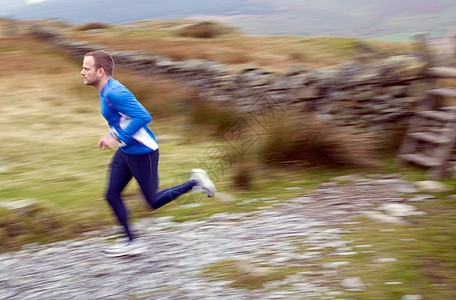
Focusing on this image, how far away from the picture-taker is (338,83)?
315 inches

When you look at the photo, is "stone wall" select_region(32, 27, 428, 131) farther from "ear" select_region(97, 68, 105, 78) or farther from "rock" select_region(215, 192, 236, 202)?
"ear" select_region(97, 68, 105, 78)

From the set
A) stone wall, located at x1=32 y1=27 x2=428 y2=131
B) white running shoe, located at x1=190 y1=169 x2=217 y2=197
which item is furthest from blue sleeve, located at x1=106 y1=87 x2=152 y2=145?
stone wall, located at x1=32 y1=27 x2=428 y2=131

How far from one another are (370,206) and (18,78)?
14.0m

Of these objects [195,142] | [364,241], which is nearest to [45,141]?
[195,142]

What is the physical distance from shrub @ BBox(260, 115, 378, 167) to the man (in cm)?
248

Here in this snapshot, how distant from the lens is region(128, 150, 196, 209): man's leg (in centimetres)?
411

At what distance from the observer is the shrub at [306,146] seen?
6457mm

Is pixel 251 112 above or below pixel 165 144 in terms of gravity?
above

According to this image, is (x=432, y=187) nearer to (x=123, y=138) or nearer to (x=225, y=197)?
(x=225, y=197)

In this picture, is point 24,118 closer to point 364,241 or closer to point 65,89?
point 65,89

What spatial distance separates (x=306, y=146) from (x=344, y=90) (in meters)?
1.94

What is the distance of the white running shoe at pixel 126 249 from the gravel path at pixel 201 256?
0.05m

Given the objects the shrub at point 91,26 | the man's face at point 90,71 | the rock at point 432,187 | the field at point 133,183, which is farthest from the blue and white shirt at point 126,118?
the shrub at point 91,26

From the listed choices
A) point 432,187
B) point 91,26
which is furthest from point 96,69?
point 91,26
